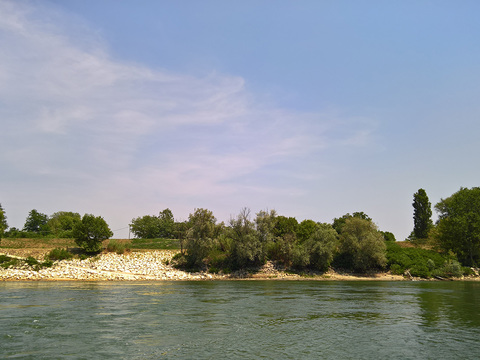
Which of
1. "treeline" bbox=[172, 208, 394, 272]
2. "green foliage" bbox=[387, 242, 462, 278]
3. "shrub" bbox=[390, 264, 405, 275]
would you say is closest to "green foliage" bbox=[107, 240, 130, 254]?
"treeline" bbox=[172, 208, 394, 272]

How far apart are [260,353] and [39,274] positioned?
5595 centimetres

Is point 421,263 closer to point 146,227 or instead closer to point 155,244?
point 155,244

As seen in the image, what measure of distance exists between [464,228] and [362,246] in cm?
2519

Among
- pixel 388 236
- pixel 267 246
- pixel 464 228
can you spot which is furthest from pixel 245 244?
pixel 388 236

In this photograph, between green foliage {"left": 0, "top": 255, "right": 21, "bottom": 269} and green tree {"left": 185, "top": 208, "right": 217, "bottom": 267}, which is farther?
green tree {"left": 185, "top": 208, "right": 217, "bottom": 267}

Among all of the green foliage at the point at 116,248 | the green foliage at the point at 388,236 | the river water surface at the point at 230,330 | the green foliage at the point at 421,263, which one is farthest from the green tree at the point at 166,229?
the river water surface at the point at 230,330

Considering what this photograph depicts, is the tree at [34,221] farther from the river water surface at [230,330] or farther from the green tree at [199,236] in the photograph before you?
the river water surface at [230,330]

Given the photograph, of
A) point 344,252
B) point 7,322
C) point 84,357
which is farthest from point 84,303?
point 344,252

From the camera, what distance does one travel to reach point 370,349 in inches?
611

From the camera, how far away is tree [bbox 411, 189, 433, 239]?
11331cm

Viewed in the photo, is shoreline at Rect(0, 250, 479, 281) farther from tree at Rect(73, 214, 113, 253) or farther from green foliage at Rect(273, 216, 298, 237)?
green foliage at Rect(273, 216, 298, 237)

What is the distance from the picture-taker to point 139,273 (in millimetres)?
66875

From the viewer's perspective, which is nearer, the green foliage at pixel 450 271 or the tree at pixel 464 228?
the green foliage at pixel 450 271

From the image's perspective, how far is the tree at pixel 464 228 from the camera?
7950 centimetres
